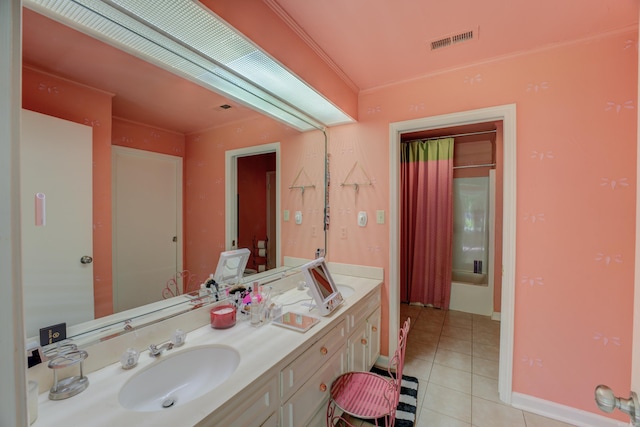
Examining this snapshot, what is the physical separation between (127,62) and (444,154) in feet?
11.3

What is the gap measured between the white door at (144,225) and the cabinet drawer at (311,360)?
668mm

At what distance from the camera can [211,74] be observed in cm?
143

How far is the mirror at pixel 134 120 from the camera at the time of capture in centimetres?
90

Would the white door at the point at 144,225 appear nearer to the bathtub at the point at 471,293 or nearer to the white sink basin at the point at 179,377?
the white sink basin at the point at 179,377

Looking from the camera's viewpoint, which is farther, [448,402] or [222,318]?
[448,402]

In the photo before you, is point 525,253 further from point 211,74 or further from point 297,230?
point 211,74

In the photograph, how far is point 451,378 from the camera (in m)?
2.14

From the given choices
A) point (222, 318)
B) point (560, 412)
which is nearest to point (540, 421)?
point (560, 412)

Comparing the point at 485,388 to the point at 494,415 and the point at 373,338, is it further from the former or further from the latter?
the point at 373,338

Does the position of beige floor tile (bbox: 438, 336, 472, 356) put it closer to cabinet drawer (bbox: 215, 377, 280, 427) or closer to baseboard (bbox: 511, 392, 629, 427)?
baseboard (bbox: 511, 392, 629, 427)

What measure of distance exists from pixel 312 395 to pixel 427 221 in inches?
113

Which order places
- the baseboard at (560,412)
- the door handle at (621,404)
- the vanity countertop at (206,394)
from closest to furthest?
1. the door handle at (621,404)
2. the vanity countertop at (206,394)
3. the baseboard at (560,412)

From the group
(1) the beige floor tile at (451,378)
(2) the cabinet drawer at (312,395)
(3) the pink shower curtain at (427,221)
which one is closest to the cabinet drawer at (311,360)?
(2) the cabinet drawer at (312,395)

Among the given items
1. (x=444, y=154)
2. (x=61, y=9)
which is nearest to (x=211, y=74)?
(x=61, y=9)
